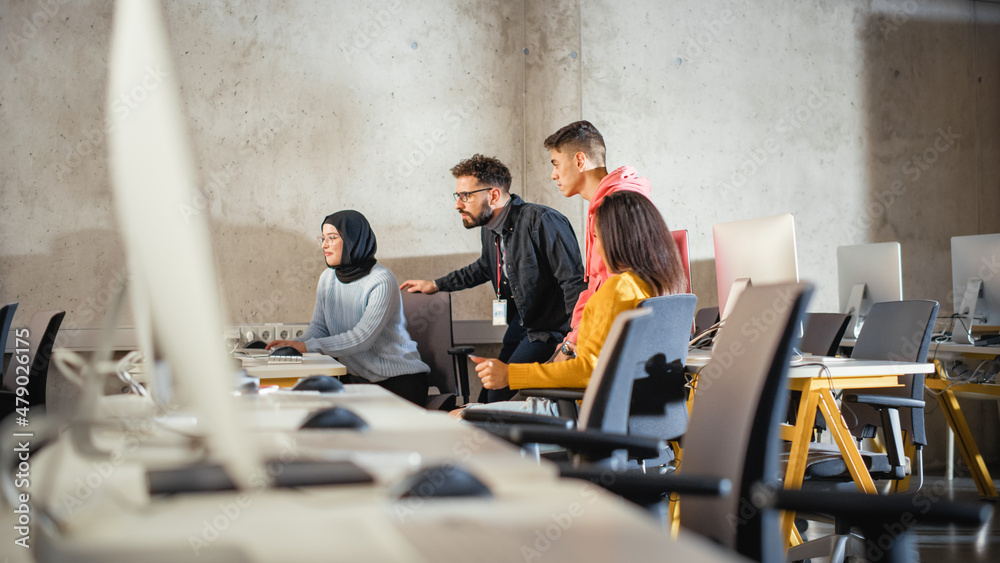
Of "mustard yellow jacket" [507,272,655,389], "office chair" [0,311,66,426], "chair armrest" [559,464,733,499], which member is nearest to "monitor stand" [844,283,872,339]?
"mustard yellow jacket" [507,272,655,389]

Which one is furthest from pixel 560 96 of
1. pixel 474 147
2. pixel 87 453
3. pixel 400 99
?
pixel 87 453

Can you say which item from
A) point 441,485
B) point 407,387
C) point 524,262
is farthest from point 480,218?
point 441,485

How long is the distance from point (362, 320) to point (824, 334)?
83.5 inches

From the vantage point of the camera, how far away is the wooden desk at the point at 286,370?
2.34 meters

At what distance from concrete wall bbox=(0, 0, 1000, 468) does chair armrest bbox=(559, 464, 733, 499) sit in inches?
143

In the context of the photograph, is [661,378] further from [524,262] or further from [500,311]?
[500,311]

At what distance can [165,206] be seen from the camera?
1.78 ft

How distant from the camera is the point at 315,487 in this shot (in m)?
0.73

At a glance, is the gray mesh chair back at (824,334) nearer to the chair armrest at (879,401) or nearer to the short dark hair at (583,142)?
the chair armrest at (879,401)

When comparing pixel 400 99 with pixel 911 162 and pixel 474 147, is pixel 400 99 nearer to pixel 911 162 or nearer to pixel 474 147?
pixel 474 147

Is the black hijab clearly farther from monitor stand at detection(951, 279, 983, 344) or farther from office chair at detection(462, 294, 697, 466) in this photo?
monitor stand at detection(951, 279, 983, 344)

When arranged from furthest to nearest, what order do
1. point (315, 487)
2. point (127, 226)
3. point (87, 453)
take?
point (87, 453) < point (315, 487) < point (127, 226)

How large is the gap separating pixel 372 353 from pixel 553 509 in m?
3.06

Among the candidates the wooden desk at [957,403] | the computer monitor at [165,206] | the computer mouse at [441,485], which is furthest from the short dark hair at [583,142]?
the computer monitor at [165,206]
